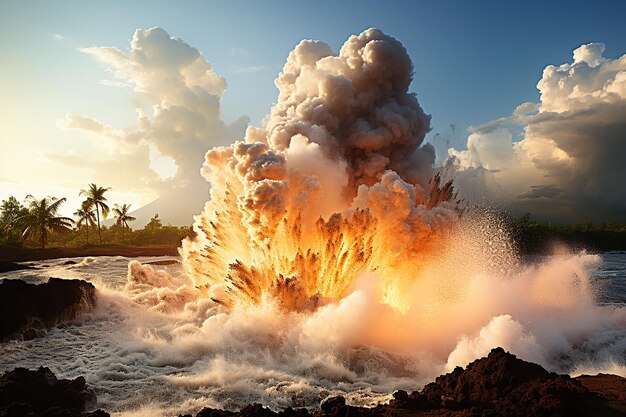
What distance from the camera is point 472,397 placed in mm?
12414

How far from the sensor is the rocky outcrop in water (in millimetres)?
11102

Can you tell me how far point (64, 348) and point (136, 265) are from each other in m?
18.7

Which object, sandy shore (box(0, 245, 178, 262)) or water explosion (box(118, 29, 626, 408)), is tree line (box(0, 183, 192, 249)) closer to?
sandy shore (box(0, 245, 178, 262))

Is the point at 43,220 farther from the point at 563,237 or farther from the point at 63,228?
the point at 563,237

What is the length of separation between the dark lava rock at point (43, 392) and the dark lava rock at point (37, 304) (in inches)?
448

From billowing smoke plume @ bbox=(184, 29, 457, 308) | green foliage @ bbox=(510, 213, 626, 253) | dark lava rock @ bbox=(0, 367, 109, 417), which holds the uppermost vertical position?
green foliage @ bbox=(510, 213, 626, 253)

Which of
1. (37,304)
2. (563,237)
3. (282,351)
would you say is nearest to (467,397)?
(282,351)

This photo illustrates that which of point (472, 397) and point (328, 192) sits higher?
point (328, 192)

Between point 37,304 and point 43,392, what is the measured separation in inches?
586

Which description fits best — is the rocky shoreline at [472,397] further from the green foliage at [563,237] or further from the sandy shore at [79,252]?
the green foliage at [563,237]

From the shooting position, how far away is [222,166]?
3281 centimetres

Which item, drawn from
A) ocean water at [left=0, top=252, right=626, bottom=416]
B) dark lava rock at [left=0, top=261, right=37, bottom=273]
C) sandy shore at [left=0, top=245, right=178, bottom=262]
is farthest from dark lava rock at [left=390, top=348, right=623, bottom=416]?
sandy shore at [left=0, top=245, right=178, bottom=262]

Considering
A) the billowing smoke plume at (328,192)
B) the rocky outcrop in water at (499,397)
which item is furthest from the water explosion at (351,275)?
the rocky outcrop in water at (499,397)

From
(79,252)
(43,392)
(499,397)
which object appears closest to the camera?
(499,397)
